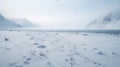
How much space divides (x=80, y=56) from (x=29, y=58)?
3169 millimetres

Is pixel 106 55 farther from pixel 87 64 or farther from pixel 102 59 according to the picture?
pixel 87 64

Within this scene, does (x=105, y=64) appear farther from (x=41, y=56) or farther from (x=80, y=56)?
(x=41, y=56)

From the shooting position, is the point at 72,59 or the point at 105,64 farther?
the point at 72,59

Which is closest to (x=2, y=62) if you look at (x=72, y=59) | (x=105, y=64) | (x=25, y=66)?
(x=25, y=66)

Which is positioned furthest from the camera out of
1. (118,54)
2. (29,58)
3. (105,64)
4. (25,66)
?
(118,54)

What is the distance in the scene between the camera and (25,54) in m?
7.94

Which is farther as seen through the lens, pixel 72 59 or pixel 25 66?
pixel 72 59

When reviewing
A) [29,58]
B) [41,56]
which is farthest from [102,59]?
[29,58]

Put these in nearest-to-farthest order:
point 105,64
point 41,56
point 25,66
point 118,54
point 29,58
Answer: point 25,66
point 105,64
point 29,58
point 41,56
point 118,54

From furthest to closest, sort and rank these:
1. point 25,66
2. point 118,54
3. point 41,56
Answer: point 118,54
point 41,56
point 25,66

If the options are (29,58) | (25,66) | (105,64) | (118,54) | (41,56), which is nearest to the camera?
(25,66)

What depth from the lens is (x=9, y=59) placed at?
7.06 meters

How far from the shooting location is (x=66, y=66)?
252 inches

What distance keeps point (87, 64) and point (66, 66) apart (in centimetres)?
122
